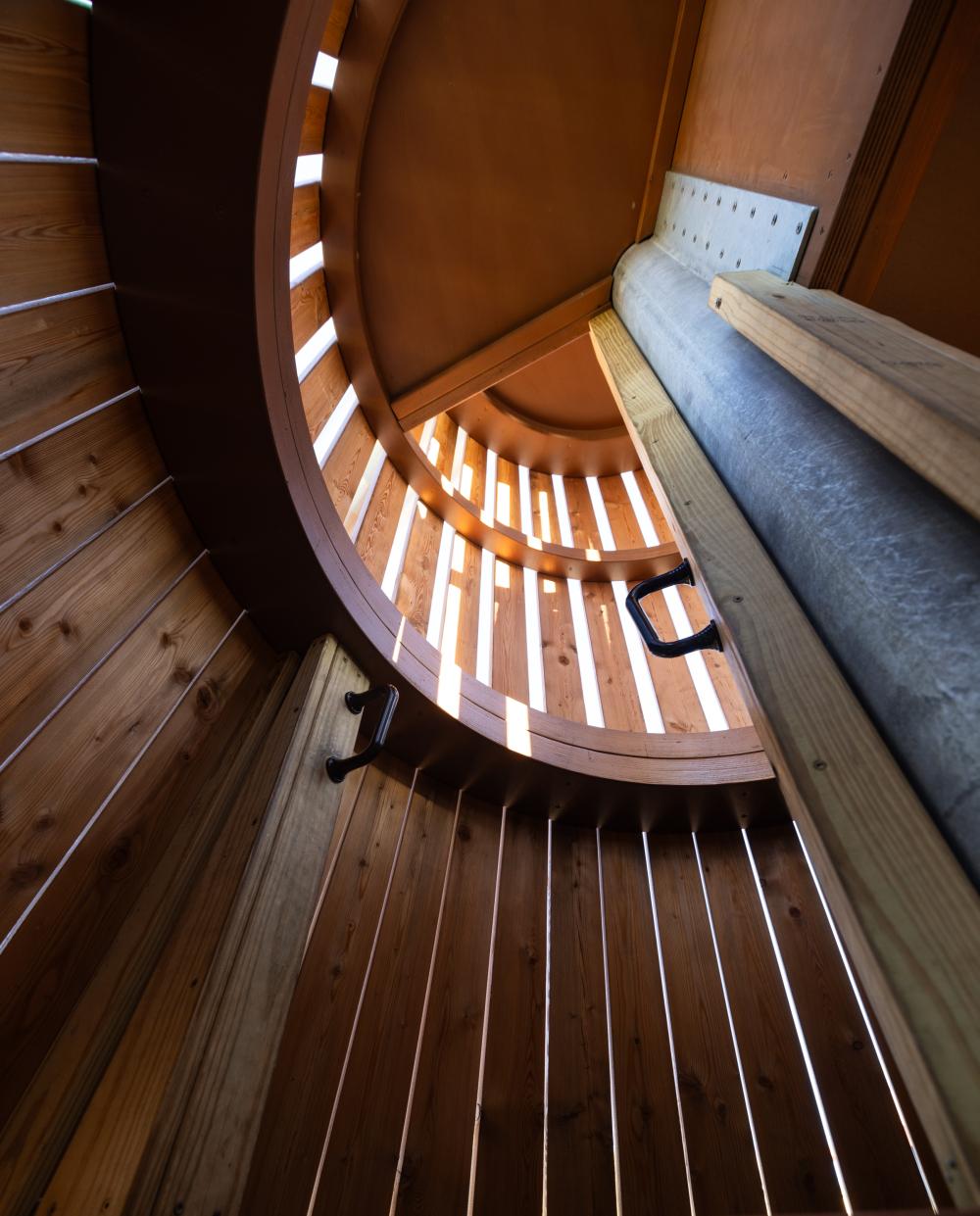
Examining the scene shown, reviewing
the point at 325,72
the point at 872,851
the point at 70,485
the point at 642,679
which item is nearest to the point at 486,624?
the point at 642,679

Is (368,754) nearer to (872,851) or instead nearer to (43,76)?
(872,851)

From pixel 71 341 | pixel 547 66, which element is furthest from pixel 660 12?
pixel 71 341

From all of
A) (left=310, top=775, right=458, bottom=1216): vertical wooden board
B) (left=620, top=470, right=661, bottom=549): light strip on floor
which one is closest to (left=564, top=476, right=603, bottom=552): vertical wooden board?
(left=620, top=470, right=661, bottom=549): light strip on floor

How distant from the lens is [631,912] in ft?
7.54

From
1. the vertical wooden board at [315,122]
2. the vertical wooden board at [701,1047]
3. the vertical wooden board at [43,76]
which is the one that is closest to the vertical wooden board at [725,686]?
the vertical wooden board at [701,1047]

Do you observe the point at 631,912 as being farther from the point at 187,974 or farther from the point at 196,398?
the point at 196,398

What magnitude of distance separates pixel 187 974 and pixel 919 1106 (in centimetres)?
118

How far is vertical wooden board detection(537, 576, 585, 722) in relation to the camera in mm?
3006

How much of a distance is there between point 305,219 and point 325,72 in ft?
1.54

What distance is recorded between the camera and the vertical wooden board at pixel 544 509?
14.3 ft

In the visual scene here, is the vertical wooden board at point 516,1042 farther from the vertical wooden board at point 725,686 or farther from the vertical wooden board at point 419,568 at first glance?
the vertical wooden board at point 725,686

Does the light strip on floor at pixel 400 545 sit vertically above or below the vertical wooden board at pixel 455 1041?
above

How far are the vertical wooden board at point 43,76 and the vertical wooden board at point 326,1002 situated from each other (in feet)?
5.71

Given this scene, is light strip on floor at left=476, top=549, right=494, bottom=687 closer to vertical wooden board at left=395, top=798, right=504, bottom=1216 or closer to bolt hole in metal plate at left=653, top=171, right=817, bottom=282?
vertical wooden board at left=395, top=798, right=504, bottom=1216
